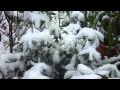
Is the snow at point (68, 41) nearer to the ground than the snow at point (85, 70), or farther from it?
farther from it

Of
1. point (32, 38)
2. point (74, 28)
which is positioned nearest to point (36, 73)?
point (32, 38)

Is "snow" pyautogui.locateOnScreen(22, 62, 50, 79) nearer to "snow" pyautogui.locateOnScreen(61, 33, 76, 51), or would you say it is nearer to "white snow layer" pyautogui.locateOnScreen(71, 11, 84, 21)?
"snow" pyautogui.locateOnScreen(61, 33, 76, 51)

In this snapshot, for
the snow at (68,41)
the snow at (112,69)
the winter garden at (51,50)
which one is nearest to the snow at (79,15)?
the winter garden at (51,50)

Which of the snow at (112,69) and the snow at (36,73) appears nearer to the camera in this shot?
the snow at (36,73)

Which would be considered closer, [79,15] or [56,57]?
[56,57]

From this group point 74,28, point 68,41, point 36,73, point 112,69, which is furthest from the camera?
point 74,28

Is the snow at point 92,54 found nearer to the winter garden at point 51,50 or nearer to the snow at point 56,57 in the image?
the winter garden at point 51,50

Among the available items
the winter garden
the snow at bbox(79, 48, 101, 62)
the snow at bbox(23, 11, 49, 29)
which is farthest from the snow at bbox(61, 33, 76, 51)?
the snow at bbox(23, 11, 49, 29)

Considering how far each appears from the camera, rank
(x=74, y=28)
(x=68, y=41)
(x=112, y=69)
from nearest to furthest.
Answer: (x=112, y=69) < (x=68, y=41) < (x=74, y=28)

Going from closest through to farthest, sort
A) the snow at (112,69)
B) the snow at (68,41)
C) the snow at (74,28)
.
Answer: the snow at (112,69) → the snow at (68,41) → the snow at (74,28)

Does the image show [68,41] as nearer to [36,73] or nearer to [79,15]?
[79,15]
